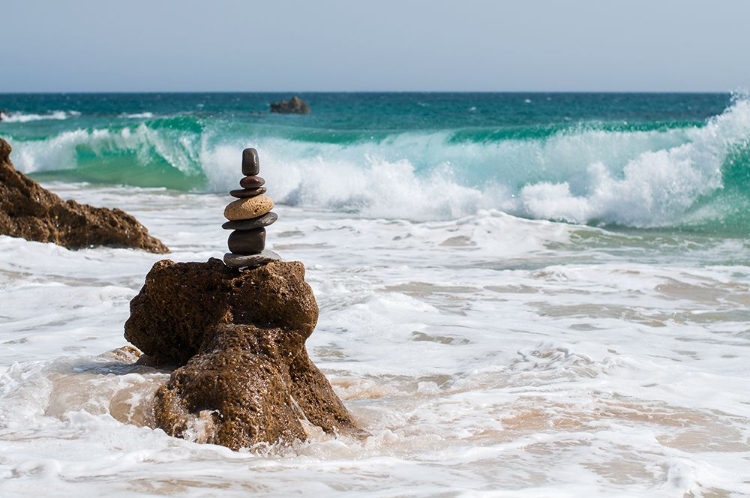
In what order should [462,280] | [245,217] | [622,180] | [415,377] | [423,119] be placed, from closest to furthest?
[245,217]
[415,377]
[462,280]
[622,180]
[423,119]

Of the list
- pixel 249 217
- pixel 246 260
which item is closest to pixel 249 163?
pixel 249 217

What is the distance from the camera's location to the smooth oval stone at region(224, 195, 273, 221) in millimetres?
4898

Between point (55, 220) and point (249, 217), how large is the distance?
223 inches

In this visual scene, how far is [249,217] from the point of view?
4.94m

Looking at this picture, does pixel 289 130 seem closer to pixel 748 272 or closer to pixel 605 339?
pixel 748 272

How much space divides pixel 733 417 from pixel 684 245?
302 inches

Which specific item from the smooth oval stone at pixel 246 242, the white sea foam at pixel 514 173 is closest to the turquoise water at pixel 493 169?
the white sea foam at pixel 514 173

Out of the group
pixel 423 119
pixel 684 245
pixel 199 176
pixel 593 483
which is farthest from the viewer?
pixel 423 119

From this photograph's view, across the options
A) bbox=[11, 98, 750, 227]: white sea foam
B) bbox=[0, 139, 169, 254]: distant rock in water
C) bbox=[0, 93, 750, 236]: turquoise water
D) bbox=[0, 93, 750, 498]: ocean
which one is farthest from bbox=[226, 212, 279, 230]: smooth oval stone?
bbox=[0, 93, 750, 236]: turquoise water

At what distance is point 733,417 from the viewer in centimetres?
498

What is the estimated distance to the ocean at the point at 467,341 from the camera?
3865 mm

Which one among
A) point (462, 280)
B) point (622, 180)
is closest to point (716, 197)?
point (622, 180)

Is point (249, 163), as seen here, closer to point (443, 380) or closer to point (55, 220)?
point (443, 380)

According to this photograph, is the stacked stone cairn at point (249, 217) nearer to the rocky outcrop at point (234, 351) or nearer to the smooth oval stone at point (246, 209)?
the smooth oval stone at point (246, 209)
